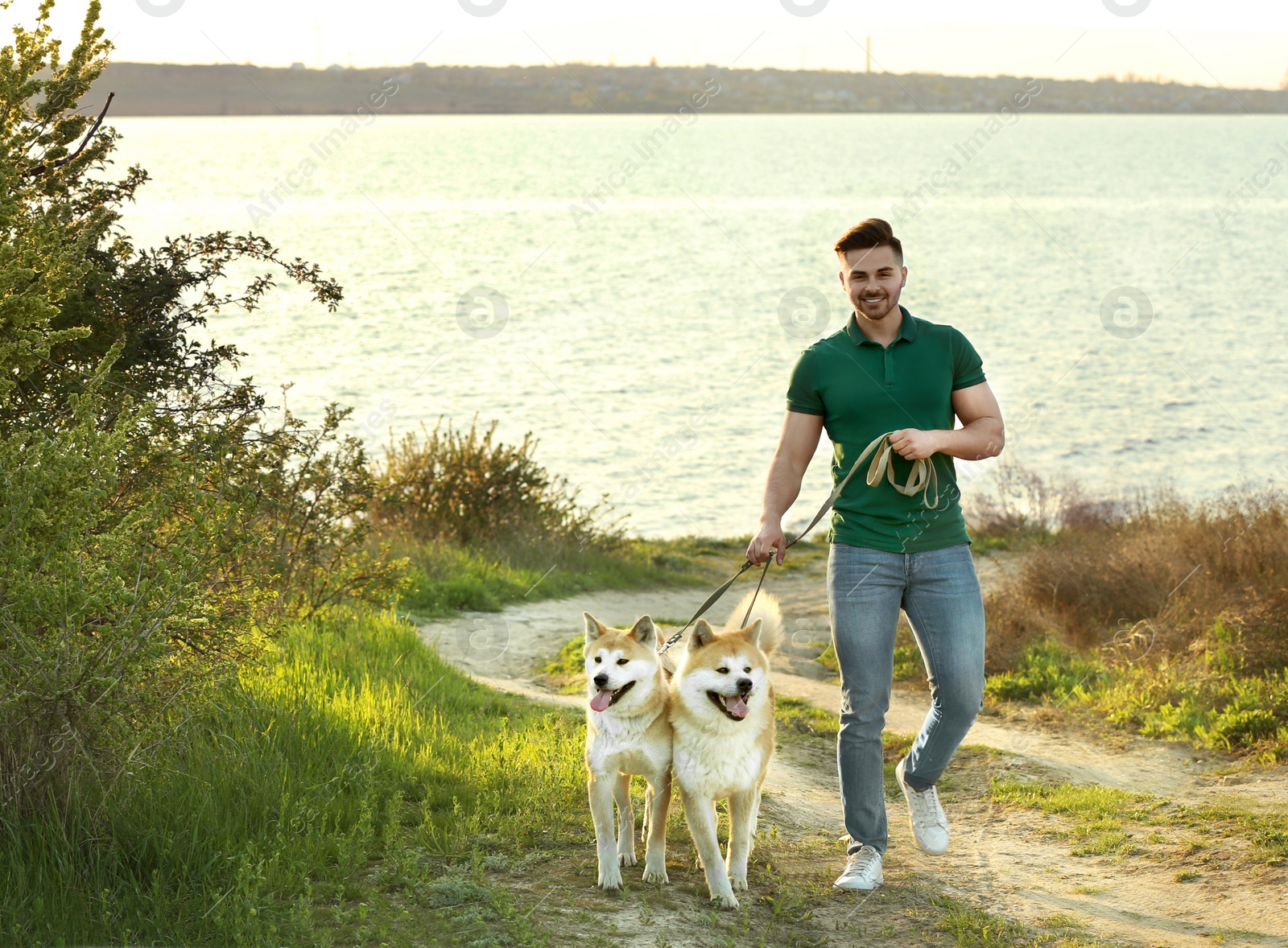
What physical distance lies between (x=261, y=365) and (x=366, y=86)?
161 feet

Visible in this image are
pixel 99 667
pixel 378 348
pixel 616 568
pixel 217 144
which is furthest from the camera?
pixel 217 144

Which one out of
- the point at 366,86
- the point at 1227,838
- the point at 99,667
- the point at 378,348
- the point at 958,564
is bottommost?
the point at 1227,838

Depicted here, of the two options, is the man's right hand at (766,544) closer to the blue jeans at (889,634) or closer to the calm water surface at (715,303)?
the blue jeans at (889,634)

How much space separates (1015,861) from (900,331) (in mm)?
2801

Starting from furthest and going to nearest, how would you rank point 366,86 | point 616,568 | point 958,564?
point 366,86
point 616,568
point 958,564

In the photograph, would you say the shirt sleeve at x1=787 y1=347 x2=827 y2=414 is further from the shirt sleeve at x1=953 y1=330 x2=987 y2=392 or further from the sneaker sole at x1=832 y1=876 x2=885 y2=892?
the sneaker sole at x1=832 y1=876 x2=885 y2=892

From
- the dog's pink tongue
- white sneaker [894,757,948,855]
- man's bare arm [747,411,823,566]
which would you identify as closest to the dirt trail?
white sneaker [894,757,948,855]

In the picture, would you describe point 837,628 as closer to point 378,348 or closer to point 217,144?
point 378,348

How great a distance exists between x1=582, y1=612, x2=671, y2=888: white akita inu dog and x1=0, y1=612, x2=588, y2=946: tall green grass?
50cm

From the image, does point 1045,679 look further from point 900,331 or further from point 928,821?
point 900,331

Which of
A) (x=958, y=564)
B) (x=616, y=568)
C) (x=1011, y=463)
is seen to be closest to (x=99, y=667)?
(x=958, y=564)

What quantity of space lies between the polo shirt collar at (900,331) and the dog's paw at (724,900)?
89.6 inches

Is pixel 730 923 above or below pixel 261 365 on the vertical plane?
below

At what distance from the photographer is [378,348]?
3047cm
